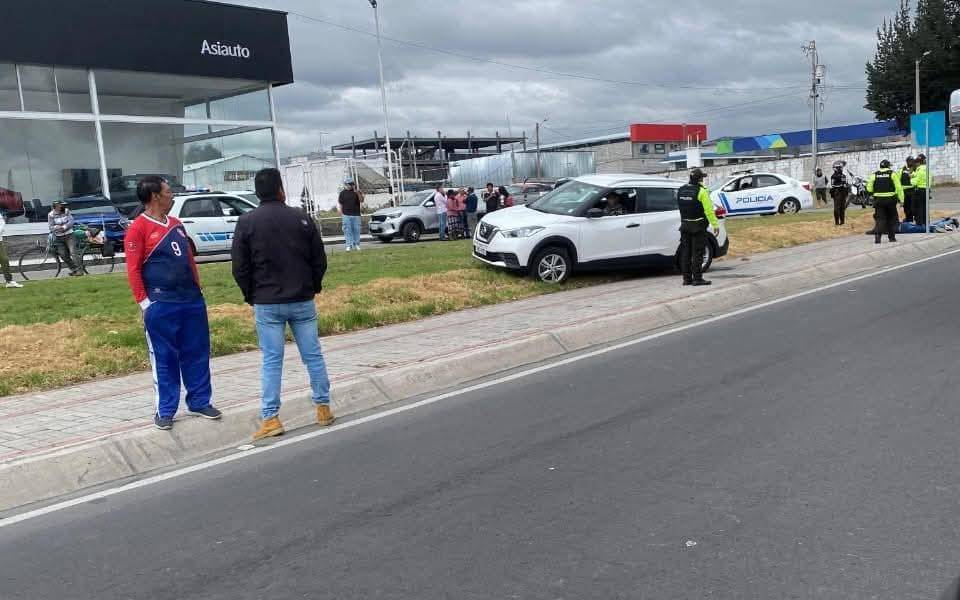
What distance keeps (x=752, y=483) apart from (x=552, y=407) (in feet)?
7.51

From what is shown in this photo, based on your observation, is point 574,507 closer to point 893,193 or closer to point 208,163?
point 893,193

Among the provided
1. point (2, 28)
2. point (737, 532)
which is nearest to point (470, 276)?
point (737, 532)

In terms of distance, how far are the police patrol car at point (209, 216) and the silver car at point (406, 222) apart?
5.85m

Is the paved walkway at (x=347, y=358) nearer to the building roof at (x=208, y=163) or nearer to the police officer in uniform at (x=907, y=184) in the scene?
the police officer in uniform at (x=907, y=184)

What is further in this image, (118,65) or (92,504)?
(118,65)

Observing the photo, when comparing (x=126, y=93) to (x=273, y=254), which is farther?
(x=126, y=93)

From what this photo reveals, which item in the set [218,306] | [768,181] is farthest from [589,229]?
[768,181]

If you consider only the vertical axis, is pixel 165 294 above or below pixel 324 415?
above

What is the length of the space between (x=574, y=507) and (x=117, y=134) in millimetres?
28657

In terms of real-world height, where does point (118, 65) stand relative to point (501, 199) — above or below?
above

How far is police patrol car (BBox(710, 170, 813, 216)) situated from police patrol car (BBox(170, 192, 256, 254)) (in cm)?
1721

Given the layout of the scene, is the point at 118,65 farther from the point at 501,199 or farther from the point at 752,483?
the point at 752,483

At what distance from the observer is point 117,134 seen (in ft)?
96.7

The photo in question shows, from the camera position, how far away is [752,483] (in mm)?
4918
